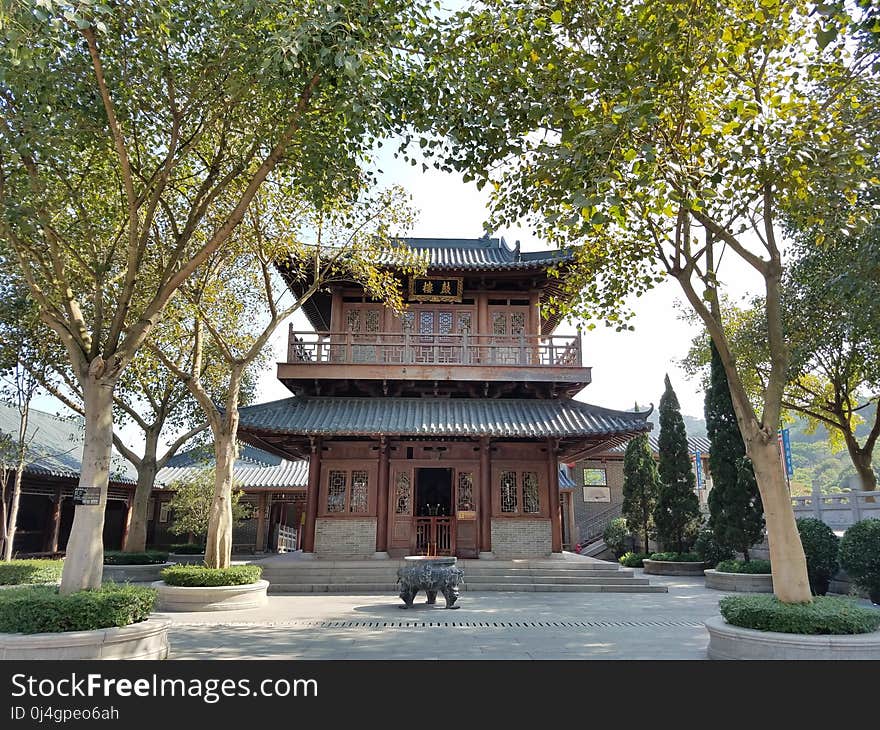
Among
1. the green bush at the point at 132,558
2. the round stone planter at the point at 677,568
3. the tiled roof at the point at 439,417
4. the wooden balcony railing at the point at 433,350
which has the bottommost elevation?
the round stone planter at the point at 677,568

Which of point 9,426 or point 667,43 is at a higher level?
point 667,43

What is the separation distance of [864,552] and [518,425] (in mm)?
7308

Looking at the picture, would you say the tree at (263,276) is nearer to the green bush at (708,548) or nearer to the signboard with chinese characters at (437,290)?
the signboard with chinese characters at (437,290)

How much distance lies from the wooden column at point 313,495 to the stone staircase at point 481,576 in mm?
852

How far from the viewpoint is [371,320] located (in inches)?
687

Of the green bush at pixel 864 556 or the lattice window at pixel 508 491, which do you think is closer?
the green bush at pixel 864 556

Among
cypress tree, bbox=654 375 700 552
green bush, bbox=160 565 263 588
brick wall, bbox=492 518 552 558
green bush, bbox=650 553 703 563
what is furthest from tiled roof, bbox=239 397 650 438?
green bush, bbox=650 553 703 563

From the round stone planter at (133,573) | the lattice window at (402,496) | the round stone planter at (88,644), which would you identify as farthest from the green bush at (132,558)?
the round stone planter at (88,644)

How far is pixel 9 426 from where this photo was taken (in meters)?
23.8

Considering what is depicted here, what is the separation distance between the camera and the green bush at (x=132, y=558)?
53.9 ft

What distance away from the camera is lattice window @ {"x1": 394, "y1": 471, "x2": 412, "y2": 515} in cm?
1595

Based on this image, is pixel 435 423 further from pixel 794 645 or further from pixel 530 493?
pixel 794 645
